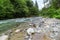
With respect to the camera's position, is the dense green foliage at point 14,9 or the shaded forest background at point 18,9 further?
the dense green foliage at point 14,9

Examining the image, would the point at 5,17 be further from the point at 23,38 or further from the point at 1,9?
the point at 23,38

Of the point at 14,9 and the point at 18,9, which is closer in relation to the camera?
the point at 14,9

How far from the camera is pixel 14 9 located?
59.0 meters

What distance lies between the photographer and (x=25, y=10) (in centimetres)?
6009

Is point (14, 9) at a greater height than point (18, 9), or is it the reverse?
point (14, 9)

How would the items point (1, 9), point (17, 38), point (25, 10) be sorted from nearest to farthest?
point (17, 38)
point (1, 9)
point (25, 10)

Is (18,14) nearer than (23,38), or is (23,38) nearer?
(23,38)

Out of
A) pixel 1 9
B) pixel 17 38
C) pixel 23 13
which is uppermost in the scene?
pixel 17 38

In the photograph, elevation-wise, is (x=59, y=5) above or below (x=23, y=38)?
below

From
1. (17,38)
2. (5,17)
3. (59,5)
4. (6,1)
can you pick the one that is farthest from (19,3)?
(17,38)

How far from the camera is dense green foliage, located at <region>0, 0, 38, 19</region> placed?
167 ft

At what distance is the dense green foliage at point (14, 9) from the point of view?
51.0 m

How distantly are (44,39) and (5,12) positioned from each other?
39.7 metres

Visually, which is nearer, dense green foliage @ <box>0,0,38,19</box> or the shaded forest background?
the shaded forest background
